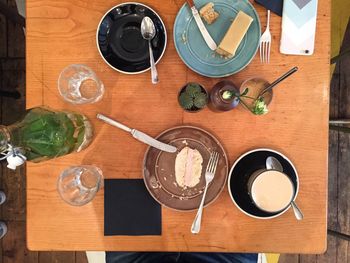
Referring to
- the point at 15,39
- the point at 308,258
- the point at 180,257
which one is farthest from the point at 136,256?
the point at 15,39

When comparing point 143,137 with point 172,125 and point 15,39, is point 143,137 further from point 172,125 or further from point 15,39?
point 15,39

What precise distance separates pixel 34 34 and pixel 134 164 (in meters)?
0.40

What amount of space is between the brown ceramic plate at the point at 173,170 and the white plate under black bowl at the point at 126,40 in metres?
0.18

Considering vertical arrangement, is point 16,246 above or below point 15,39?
below

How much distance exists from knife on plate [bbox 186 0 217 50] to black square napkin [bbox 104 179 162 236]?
0.36m

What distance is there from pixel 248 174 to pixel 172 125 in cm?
21

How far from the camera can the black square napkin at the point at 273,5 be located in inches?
37.8

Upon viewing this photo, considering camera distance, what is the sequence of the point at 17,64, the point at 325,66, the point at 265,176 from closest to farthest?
the point at 265,176 → the point at 325,66 → the point at 17,64

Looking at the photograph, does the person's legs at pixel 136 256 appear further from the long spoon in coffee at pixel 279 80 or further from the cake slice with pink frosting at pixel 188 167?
the long spoon in coffee at pixel 279 80

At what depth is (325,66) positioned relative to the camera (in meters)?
0.97

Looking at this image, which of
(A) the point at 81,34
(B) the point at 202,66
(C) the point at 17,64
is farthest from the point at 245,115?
(C) the point at 17,64

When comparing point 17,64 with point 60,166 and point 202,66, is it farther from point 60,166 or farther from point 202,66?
point 202,66

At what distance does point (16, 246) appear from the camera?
172cm

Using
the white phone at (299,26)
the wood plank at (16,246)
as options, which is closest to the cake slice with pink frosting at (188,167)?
the white phone at (299,26)
